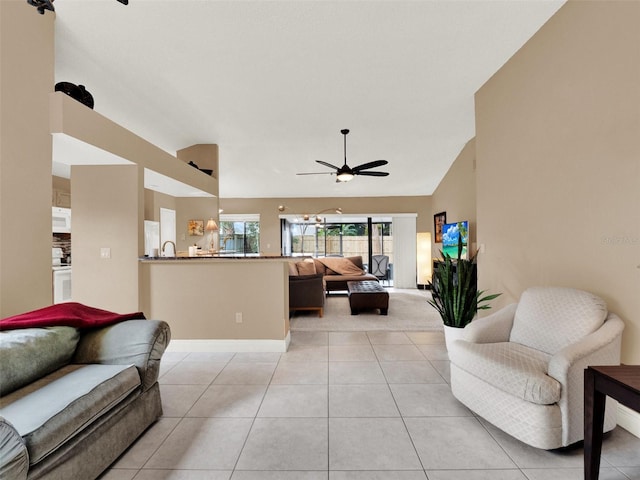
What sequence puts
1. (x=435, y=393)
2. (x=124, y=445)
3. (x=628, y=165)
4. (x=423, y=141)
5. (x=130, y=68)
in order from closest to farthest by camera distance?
(x=124, y=445), (x=628, y=165), (x=435, y=393), (x=130, y=68), (x=423, y=141)

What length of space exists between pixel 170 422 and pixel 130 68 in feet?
11.1

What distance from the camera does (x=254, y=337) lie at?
345 centimetres

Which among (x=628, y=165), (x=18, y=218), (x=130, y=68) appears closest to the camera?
(x=628, y=165)

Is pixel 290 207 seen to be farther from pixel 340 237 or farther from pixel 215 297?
pixel 215 297

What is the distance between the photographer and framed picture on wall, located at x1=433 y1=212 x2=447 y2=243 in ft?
23.5

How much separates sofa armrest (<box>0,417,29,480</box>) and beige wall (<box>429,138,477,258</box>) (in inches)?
243

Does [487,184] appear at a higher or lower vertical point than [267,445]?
higher

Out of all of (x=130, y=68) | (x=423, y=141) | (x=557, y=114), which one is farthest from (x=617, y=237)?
(x=130, y=68)

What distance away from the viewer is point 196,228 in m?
5.98

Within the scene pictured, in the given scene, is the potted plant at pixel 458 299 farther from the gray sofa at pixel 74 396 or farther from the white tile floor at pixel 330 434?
the gray sofa at pixel 74 396

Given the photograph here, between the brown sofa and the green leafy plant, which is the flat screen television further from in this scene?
the green leafy plant

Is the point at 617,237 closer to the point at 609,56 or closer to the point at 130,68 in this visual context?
the point at 609,56

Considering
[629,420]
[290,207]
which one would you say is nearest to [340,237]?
[290,207]

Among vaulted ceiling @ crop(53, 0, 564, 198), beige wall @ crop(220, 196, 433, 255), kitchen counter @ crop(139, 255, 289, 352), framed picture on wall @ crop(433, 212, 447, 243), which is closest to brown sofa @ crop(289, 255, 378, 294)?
beige wall @ crop(220, 196, 433, 255)
